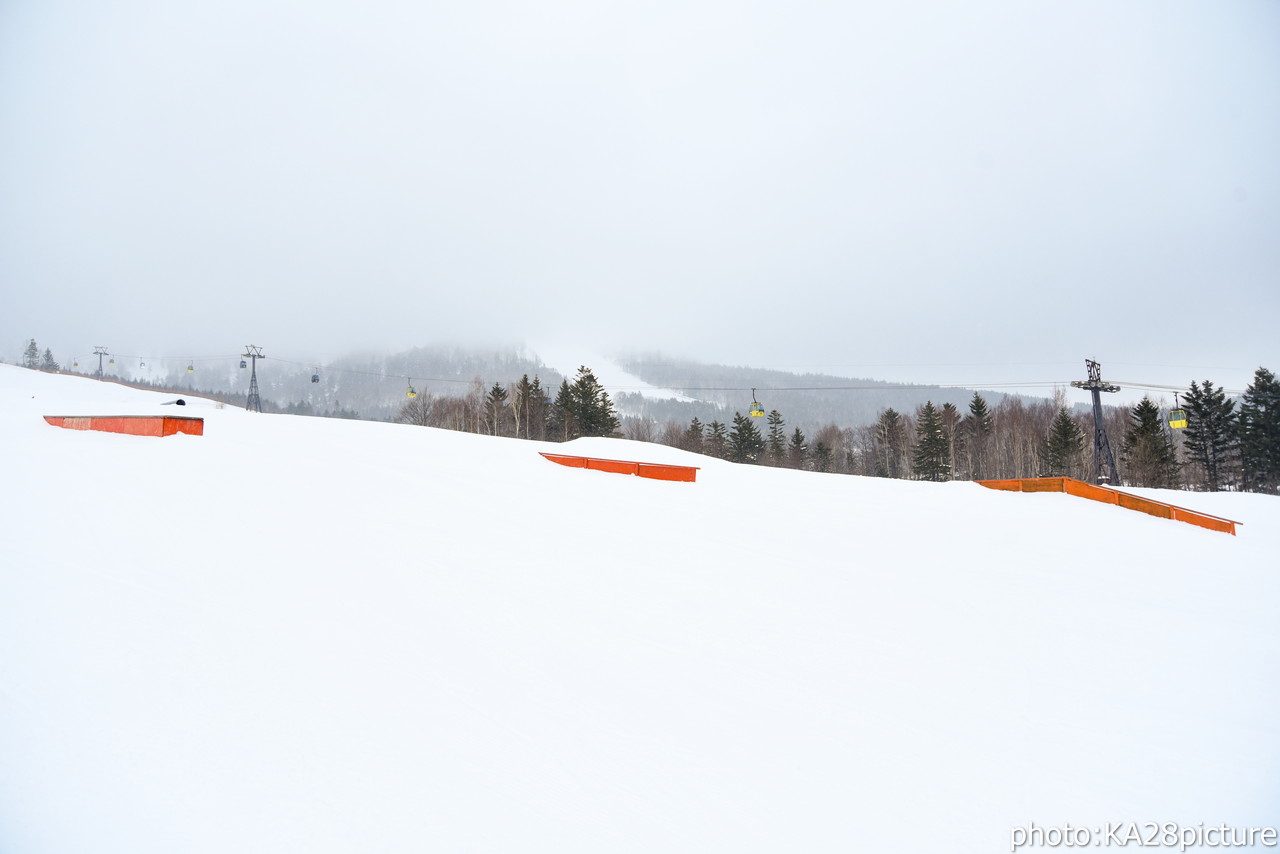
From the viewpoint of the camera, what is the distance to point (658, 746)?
3.35m

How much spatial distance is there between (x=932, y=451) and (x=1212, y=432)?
20.7 metres

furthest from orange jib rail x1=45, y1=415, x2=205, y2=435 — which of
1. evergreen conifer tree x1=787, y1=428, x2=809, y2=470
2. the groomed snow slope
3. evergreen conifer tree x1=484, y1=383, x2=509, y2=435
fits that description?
evergreen conifer tree x1=787, y1=428, x2=809, y2=470

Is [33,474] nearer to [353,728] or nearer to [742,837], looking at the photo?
[353,728]

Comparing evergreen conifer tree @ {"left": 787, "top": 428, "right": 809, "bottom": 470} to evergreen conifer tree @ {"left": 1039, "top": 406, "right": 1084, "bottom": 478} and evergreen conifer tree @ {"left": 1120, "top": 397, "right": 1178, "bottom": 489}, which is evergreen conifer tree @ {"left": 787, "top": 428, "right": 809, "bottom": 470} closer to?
evergreen conifer tree @ {"left": 1039, "top": 406, "right": 1084, "bottom": 478}

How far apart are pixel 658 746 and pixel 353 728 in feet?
6.02

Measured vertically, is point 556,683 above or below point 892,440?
below

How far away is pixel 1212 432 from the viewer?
4447 cm

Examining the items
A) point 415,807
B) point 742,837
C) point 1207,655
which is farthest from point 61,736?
point 1207,655

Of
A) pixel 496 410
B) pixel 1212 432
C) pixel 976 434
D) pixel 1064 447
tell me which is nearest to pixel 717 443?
pixel 496 410

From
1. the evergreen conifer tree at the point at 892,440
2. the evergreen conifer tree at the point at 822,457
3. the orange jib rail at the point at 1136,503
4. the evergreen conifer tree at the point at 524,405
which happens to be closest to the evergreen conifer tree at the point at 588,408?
the evergreen conifer tree at the point at 524,405

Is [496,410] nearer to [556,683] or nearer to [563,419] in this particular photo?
[563,419]

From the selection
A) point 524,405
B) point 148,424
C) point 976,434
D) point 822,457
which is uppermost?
point 524,405

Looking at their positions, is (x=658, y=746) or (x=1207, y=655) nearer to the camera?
(x=658, y=746)

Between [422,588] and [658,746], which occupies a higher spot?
[422,588]
